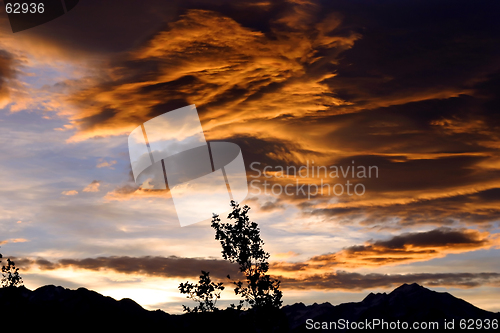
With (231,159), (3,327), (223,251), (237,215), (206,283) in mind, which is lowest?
(3,327)

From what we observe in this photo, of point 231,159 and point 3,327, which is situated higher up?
point 231,159

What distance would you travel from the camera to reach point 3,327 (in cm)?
13738

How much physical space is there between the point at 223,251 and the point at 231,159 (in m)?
11.4

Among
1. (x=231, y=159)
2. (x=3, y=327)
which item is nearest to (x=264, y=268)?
(x=231, y=159)

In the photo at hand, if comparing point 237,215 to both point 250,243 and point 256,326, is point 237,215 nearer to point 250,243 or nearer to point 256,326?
point 250,243

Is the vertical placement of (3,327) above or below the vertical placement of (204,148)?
below

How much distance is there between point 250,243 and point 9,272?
58.4 metres

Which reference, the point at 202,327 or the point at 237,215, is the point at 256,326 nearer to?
the point at 202,327

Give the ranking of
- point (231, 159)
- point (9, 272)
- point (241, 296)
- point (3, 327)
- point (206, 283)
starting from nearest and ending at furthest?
point (241, 296), point (206, 283), point (231, 159), point (9, 272), point (3, 327)

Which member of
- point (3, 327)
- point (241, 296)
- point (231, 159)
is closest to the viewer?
point (241, 296)

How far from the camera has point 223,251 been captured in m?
44.1

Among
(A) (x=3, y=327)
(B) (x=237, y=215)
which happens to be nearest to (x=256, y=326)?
(B) (x=237, y=215)

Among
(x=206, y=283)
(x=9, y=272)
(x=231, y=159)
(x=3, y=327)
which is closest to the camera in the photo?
(x=206, y=283)

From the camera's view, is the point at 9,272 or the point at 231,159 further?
the point at 9,272
